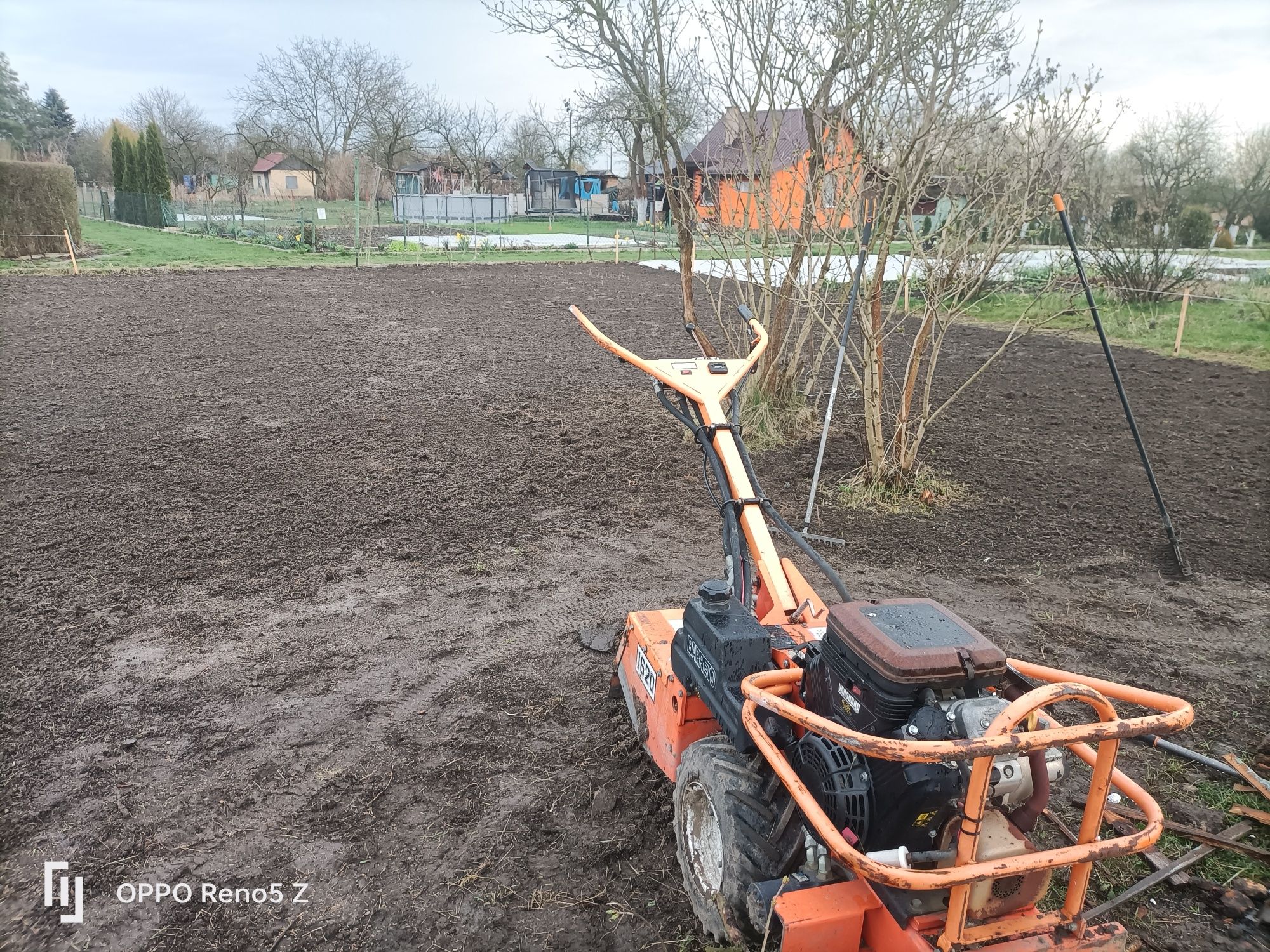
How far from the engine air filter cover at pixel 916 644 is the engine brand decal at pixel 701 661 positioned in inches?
18.2

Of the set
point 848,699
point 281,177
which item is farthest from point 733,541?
point 281,177

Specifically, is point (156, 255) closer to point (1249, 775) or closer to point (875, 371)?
point (875, 371)

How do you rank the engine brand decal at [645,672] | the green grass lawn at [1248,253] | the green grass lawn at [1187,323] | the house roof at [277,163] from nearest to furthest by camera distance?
the engine brand decal at [645,672]
the green grass lawn at [1187,323]
the green grass lawn at [1248,253]
the house roof at [277,163]

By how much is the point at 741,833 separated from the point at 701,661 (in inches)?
22.6

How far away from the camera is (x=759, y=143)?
7578 millimetres

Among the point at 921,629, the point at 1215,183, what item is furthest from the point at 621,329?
the point at 1215,183

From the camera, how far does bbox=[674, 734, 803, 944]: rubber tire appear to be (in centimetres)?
239

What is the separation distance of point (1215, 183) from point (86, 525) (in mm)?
23115

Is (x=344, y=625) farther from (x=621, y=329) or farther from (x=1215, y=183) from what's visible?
(x=1215, y=183)

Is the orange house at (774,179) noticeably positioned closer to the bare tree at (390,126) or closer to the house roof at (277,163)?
the bare tree at (390,126)

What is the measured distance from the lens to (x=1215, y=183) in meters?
20.0

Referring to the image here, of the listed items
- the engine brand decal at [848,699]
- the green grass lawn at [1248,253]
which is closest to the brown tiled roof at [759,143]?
the engine brand decal at [848,699]

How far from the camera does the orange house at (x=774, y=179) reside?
6.90m

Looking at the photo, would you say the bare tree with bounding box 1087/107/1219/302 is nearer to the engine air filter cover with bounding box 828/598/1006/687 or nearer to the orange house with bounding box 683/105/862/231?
the orange house with bounding box 683/105/862/231
